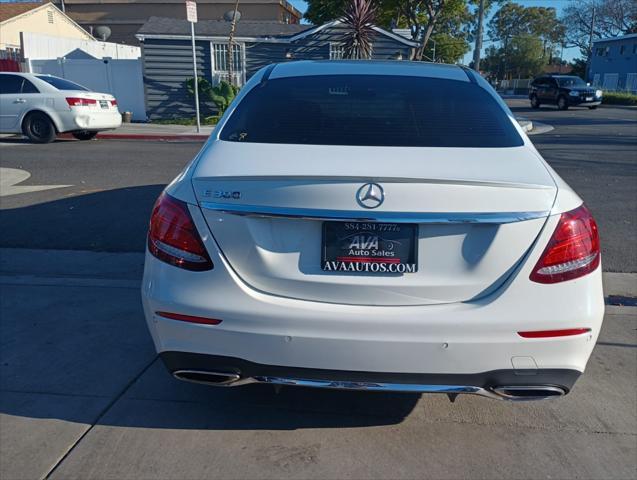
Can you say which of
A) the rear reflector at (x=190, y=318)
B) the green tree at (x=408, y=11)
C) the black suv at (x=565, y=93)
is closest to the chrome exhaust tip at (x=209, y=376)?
the rear reflector at (x=190, y=318)

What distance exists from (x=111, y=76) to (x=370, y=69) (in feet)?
63.4

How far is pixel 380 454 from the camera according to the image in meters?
2.96

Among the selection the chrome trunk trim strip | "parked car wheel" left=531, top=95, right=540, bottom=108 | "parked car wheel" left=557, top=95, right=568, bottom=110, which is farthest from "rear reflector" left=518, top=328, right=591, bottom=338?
"parked car wheel" left=531, top=95, right=540, bottom=108

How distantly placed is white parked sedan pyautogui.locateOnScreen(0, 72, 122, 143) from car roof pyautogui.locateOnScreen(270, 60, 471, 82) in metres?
11.4

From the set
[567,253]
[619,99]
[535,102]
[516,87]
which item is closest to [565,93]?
[535,102]

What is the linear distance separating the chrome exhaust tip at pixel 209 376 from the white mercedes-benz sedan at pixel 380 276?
16 millimetres

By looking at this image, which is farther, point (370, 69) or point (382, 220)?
point (370, 69)

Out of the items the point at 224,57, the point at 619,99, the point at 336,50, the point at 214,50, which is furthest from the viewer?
the point at 619,99

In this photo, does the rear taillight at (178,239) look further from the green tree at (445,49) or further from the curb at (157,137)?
the green tree at (445,49)

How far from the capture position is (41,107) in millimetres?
13922

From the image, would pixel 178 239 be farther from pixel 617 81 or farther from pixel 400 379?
pixel 617 81

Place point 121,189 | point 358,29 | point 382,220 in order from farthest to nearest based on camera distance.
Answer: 1. point 358,29
2. point 121,189
3. point 382,220

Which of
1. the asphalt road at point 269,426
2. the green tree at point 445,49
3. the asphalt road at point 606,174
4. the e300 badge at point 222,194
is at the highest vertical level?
the green tree at point 445,49

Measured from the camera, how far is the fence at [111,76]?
20.5 meters
